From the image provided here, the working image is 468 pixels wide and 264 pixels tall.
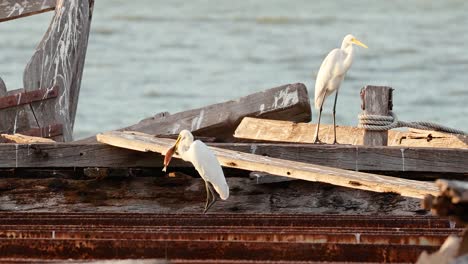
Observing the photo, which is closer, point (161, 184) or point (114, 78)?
point (161, 184)

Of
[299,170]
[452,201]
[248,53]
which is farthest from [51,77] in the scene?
[248,53]

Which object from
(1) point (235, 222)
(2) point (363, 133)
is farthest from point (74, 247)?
(2) point (363, 133)

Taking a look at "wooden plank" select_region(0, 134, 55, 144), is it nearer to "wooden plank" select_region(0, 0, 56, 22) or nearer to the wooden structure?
the wooden structure

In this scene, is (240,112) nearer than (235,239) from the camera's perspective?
No

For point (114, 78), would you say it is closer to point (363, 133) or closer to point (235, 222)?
point (363, 133)

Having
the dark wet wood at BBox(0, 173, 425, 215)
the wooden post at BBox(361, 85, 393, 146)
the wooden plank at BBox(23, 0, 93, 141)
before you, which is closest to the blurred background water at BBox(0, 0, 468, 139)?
the wooden plank at BBox(23, 0, 93, 141)

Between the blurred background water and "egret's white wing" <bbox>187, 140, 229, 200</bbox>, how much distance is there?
11016mm

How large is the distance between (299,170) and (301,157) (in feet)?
1.64

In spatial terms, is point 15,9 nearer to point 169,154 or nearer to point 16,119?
point 16,119

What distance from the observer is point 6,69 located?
23969 mm

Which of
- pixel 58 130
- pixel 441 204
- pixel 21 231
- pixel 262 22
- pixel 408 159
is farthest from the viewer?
pixel 262 22

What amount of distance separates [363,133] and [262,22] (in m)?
28.7

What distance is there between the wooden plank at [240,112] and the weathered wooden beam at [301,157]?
26.8 inches

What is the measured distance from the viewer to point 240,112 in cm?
835
